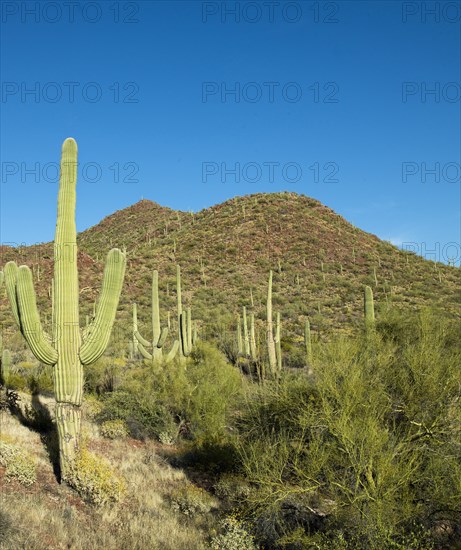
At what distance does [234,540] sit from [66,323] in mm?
4423

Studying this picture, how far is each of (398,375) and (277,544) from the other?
11.1 feet

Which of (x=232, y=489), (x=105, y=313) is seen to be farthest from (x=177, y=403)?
(x=105, y=313)

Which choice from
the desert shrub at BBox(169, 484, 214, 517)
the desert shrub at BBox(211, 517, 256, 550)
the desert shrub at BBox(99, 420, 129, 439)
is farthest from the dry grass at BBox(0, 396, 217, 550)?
the desert shrub at BBox(99, 420, 129, 439)

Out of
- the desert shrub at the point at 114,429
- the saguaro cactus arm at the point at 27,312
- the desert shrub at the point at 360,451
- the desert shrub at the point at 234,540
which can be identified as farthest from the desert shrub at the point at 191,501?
the desert shrub at the point at 114,429

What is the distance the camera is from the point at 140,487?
31.1 feet

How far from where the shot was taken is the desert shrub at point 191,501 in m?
8.66

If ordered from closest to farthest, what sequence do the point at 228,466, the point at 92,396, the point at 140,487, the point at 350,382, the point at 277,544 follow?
the point at 277,544, the point at 350,382, the point at 140,487, the point at 228,466, the point at 92,396

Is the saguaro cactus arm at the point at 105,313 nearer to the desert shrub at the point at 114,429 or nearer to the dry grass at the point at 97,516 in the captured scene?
the dry grass at the point at 97,516

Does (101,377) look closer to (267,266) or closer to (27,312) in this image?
(27,312)

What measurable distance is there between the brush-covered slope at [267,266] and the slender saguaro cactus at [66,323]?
19.2 meters

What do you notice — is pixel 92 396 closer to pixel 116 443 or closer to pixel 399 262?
pixel 116 443

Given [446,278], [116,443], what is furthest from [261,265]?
[116,443]

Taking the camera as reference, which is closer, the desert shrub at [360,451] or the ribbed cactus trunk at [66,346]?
the desert shrub at [360,451]

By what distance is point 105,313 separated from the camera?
29.0ft
